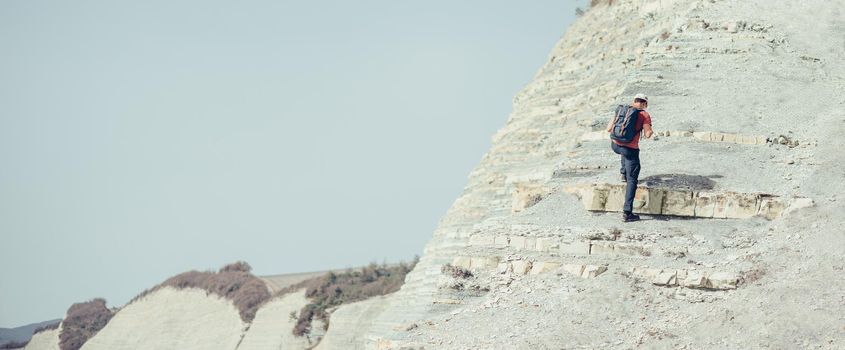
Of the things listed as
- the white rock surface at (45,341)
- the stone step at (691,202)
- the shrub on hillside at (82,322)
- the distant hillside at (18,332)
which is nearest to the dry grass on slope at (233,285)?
the shrub on hillside at (82,322)

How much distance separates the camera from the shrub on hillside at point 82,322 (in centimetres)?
6681

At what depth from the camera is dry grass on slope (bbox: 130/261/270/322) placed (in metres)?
56.0

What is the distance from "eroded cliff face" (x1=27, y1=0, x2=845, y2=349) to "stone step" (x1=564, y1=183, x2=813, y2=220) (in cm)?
2

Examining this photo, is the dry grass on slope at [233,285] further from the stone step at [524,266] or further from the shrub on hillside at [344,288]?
the stone step at [524,266]

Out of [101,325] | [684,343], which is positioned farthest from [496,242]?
[101,325]

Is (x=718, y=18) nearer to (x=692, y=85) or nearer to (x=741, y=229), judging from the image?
(x=692, y=85)

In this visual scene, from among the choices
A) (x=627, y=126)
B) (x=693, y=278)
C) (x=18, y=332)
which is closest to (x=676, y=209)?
(x=627, y=126)

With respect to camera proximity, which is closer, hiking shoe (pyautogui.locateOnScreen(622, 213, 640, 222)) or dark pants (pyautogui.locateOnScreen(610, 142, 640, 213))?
dark pants (pyautogui.locateOnScreen(610, 142, 640, 213))

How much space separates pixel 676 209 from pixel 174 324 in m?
44.3

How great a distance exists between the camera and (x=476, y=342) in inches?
684

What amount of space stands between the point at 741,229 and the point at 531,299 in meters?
3.23

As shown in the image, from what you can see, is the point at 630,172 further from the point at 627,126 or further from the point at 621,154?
the point at 627,126

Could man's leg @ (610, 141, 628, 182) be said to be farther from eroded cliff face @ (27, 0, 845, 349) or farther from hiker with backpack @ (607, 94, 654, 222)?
eroded cliff face @ (27, 0, 845, 349)

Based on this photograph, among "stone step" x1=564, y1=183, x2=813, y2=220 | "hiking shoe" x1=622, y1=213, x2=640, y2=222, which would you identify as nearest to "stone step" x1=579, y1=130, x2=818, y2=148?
"stone step" x1=564, y1=183, x2=813, y2=220
